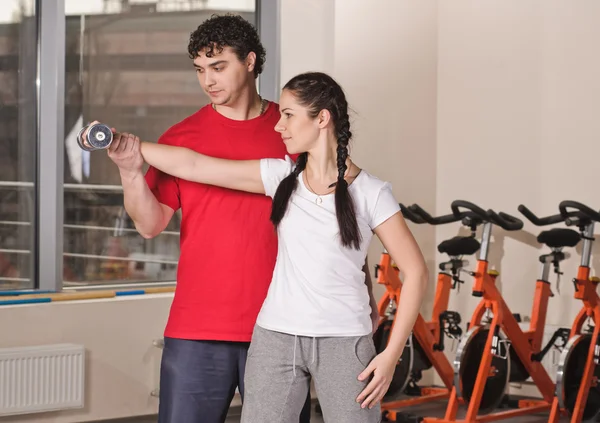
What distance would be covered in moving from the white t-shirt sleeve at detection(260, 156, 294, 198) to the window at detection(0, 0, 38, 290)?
111 inches

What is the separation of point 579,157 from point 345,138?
334cm

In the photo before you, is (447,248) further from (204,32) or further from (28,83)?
(204,32)

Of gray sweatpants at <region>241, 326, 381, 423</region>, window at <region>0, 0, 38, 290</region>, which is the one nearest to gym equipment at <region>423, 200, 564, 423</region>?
window at <region>0, 0, 38, 290</region>

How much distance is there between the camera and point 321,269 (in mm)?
1985

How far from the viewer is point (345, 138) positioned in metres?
2.09

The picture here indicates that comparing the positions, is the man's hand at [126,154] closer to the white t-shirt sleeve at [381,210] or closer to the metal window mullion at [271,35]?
the white t-shirt sleeve at [381,210]

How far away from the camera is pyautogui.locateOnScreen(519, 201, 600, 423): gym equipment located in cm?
442

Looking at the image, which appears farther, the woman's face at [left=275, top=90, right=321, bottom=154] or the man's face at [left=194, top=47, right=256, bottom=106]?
the man's face at [left=194, top=47, right=256, bottom=106]

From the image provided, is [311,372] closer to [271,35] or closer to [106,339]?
[106,339]

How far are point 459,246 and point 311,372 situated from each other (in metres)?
2.80

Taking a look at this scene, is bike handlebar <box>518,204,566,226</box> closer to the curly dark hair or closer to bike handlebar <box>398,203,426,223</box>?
bike handlebar <box>398,203,426,223</box>

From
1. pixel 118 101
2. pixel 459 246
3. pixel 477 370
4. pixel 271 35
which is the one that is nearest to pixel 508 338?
pixel 477 370

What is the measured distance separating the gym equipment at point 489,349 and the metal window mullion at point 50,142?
1.92 metres

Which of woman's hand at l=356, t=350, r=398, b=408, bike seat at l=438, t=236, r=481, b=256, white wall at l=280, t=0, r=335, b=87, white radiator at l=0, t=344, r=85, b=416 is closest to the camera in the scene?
woman's hand at l=356, t=350, r=398, b=408
